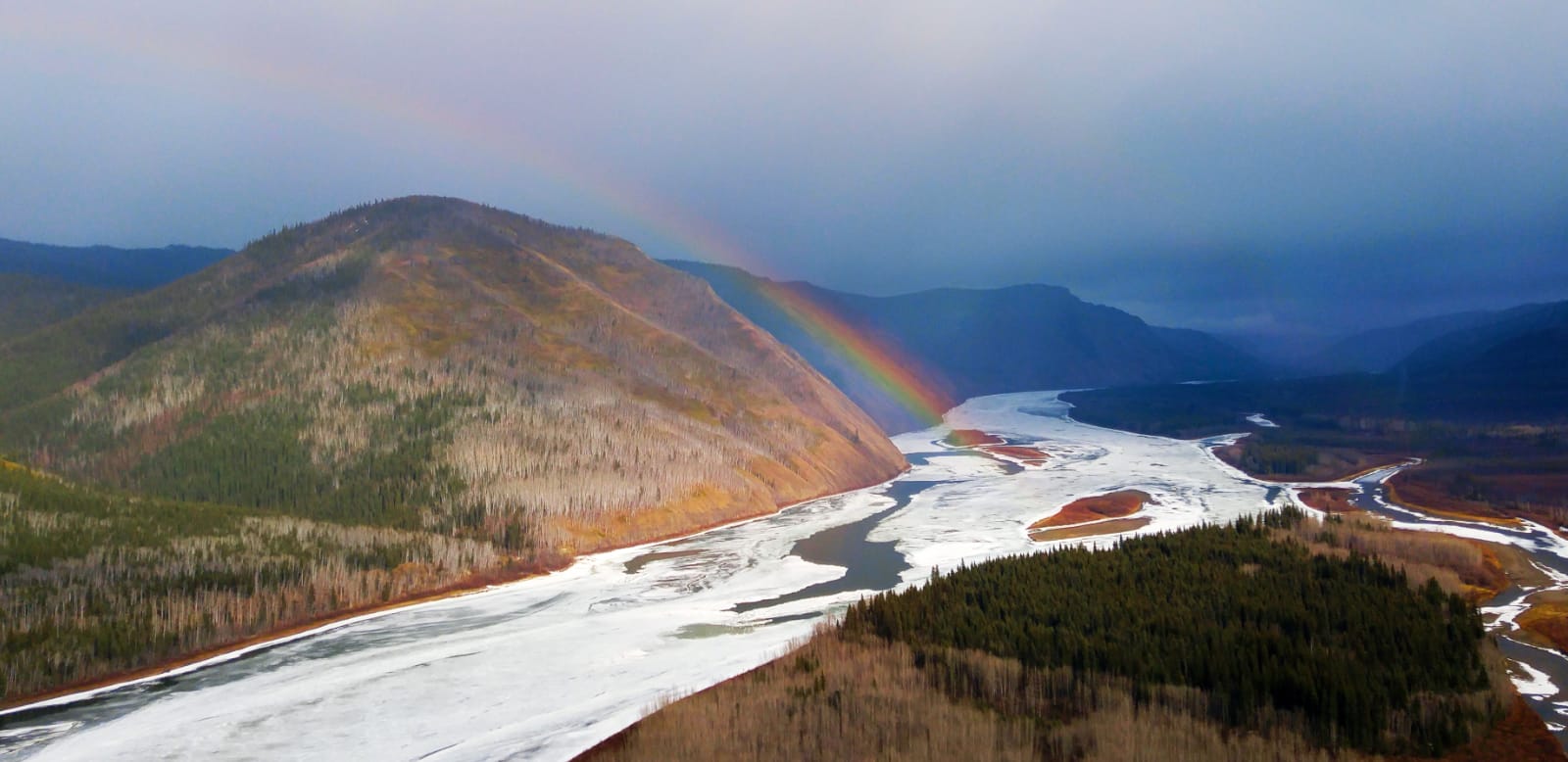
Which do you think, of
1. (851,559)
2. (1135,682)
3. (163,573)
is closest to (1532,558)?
(851,559)

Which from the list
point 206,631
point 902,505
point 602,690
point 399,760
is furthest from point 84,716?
point 902,505

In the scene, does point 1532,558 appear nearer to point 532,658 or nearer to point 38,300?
point 532,658

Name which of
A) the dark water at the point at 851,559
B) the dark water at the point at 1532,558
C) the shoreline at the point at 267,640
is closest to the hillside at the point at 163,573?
the shoreline at the point at 267,640

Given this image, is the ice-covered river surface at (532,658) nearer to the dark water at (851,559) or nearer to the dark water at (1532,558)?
the dark water at (851,559)

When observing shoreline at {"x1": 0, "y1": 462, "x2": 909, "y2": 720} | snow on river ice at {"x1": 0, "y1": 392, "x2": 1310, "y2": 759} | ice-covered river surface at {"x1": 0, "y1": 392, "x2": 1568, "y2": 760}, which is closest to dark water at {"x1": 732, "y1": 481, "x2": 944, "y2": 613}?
ice-covered river surface at {"x1": 0, "y1": 392, "x2": 1568, "y2": 760}

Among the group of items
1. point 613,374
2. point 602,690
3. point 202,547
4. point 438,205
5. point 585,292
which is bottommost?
point 602,690

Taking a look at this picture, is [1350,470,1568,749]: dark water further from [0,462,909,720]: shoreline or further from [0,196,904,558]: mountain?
[0,196,904,558]: mountain

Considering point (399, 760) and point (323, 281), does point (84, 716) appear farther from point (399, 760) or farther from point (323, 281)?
point (323, 281)
